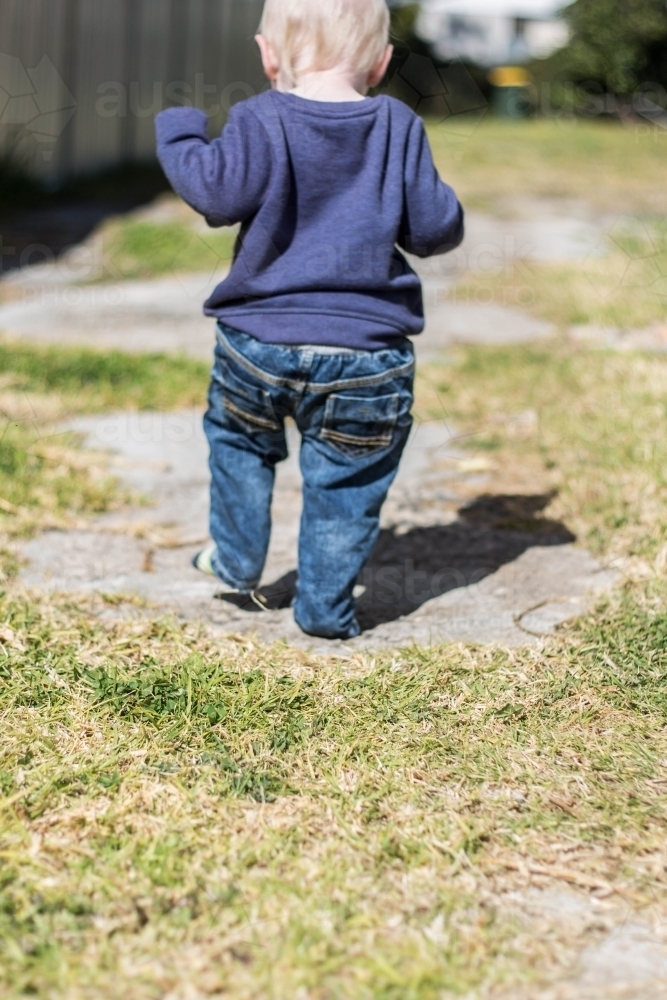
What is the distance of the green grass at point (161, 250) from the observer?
5812 mm

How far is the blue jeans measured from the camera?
2217mm

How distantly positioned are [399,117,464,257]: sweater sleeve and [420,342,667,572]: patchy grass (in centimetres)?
85

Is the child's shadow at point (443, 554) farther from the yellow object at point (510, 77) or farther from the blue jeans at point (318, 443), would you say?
the yellow object at point (510, 77)

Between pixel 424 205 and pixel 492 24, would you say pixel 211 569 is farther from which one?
pixel 492 24

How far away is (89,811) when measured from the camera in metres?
1.70

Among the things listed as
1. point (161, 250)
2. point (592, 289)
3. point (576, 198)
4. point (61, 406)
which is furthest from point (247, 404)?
point (576, 198)

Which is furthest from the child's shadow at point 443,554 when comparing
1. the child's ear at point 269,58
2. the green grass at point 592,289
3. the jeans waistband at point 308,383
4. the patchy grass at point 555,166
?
the patchy grass at point 555,166

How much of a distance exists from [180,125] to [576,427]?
1754 millimetres

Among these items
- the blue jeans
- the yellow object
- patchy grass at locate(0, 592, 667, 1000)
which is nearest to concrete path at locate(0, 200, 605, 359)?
A: the blue jeans

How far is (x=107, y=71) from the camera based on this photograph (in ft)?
28.6

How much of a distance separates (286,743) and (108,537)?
1.03m

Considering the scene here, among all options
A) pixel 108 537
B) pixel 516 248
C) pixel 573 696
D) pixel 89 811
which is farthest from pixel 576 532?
pixel 516 248

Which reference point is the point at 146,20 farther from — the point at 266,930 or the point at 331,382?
the point at 266,930

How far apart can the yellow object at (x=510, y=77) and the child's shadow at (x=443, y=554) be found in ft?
54.6
